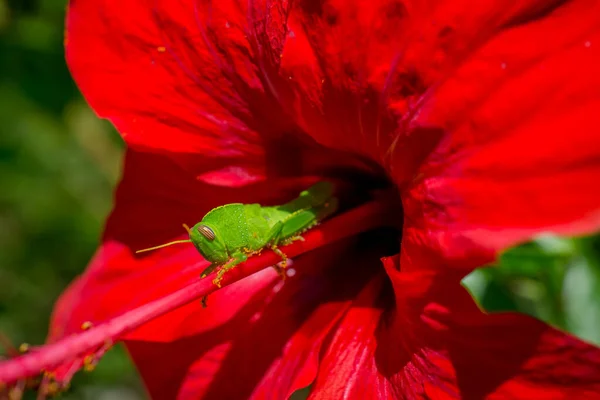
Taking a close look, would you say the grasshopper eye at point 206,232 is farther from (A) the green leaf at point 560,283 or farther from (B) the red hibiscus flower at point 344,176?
(A) the green leaf at point 560,283

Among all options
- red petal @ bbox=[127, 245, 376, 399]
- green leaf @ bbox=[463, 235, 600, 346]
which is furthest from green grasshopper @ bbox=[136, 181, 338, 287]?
green leaf @ bbox=[463, 235, 600, 346]

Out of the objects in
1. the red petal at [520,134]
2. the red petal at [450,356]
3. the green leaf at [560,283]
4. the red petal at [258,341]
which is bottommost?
the green leaf at [560,283]

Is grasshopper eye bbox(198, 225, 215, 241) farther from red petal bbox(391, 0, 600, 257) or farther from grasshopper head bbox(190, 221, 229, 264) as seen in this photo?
red petal bbox(391, 0, 600, 257)

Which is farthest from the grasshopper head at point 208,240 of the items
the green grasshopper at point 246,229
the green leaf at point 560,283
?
the green leaf at point 560,283

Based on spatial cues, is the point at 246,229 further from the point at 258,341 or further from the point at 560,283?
the point at 560,283

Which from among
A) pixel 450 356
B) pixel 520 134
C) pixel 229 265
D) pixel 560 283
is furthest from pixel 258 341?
pixel 560 283

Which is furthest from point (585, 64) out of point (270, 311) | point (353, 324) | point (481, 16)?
point (270, 311)
